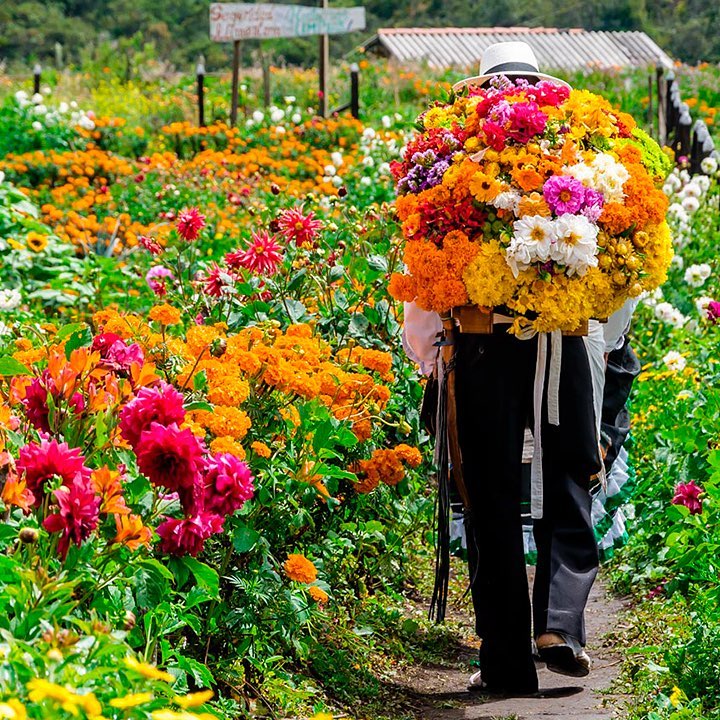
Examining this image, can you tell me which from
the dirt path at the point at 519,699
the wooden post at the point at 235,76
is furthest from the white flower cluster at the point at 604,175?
the wooden post at the point at 235,76

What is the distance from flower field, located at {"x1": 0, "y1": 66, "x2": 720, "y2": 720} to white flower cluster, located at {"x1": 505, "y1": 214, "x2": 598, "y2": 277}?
1.79ft

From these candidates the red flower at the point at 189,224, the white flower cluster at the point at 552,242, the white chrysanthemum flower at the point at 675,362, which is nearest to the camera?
the white flower cluster at the point at 552,242

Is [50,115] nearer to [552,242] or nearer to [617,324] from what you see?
[617,324]

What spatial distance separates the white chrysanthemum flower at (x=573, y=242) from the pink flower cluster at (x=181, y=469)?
1243 millimetres

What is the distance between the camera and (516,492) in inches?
142

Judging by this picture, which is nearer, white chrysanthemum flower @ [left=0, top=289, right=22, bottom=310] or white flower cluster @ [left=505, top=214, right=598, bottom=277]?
white flower cluster @ [left=505, top=214, right=598, bottom=277]

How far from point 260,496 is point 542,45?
27.1 metres

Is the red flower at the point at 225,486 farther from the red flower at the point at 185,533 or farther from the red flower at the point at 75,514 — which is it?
the red flower at the point at 75,514

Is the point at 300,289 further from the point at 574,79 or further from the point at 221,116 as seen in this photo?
the point at 574,79

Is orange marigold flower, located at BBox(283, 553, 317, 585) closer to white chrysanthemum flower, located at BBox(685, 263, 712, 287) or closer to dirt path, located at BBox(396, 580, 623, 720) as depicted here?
dirt path, located at BBox(396, 580, 623, 720)

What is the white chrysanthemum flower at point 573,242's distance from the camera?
335 centimetres

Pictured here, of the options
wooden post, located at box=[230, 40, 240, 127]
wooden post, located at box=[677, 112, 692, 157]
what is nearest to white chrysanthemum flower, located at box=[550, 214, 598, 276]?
wooden post, located at box=[677, 112, 692, 157]

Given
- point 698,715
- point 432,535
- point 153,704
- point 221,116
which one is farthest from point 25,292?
point 221,116

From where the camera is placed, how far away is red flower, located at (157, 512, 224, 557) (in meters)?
2.33
